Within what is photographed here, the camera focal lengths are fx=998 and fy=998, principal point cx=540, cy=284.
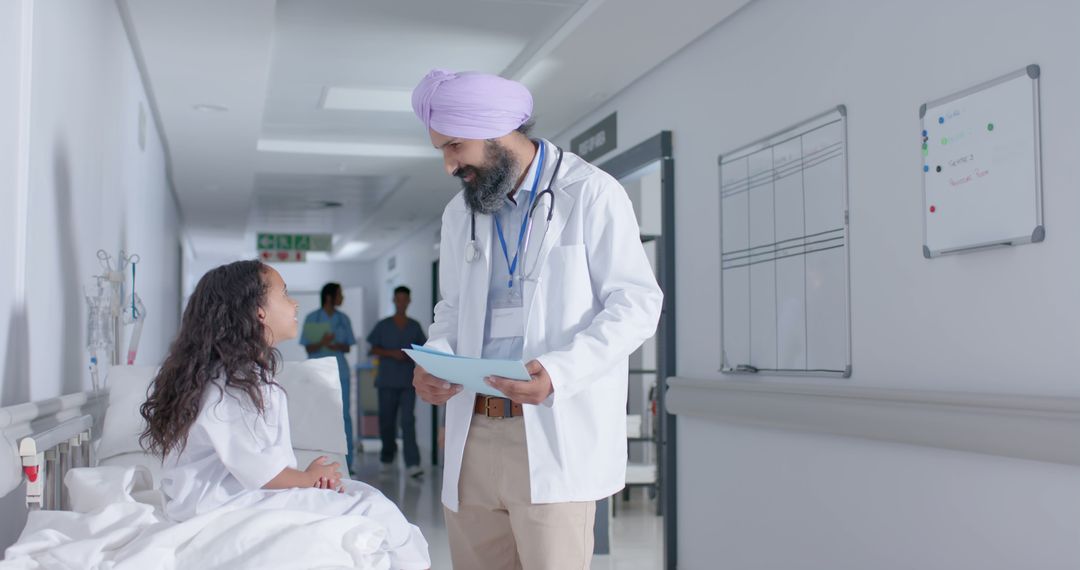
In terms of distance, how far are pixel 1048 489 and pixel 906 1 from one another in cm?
160

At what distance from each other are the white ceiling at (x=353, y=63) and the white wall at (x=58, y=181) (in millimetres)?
452

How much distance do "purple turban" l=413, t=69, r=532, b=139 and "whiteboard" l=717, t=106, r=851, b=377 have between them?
1.88 meters

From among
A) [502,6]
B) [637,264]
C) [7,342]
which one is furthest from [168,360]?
[502,6]

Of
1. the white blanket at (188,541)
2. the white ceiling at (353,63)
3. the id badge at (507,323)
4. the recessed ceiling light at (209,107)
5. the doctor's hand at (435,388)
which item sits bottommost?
the white blanket at (188,541)

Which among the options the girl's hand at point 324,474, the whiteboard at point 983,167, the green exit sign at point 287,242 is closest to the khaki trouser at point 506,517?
the girl's hand at point 324,474

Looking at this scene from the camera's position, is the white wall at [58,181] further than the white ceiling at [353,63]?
No

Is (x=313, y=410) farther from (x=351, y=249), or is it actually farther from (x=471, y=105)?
(x=351, y=249)

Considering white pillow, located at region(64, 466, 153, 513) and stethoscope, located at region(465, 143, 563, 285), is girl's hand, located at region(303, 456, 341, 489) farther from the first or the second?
stethoscope, located at region(465, 143, 563, 285)

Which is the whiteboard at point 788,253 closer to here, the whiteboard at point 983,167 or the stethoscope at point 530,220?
the whiteboard at point 983,167

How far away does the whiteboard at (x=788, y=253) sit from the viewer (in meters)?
3.67

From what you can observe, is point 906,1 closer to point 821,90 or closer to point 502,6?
point 821,90

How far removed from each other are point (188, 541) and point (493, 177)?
3.13ft

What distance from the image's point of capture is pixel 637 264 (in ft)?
6.74

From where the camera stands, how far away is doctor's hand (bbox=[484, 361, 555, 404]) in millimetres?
1831
